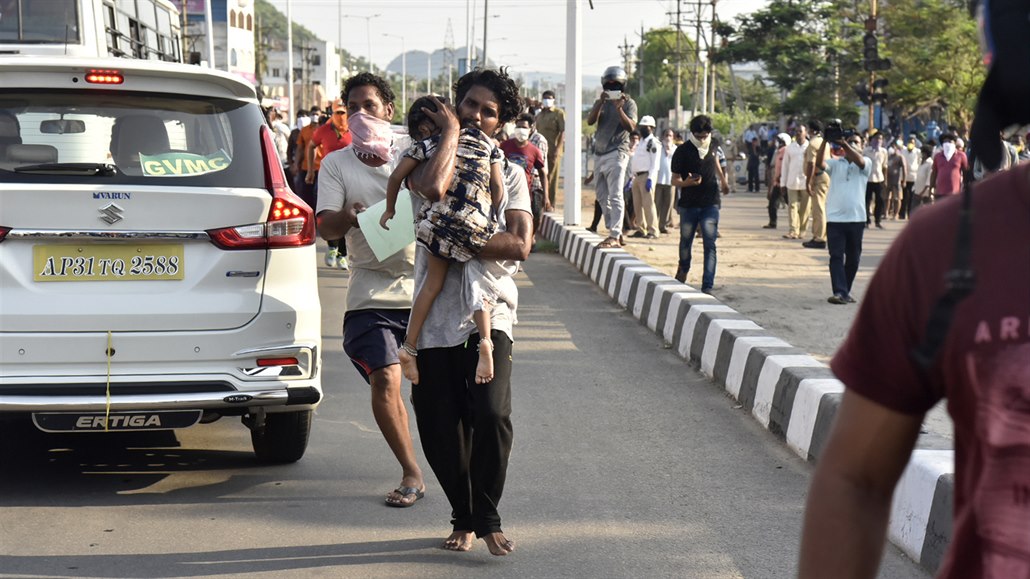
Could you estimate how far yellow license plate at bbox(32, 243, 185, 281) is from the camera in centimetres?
552

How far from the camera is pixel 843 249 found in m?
13.5

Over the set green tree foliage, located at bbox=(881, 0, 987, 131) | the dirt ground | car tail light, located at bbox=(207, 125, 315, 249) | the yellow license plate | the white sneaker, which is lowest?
the dirt ground

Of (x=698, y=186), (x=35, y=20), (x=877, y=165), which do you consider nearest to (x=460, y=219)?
(x=35, y=20)

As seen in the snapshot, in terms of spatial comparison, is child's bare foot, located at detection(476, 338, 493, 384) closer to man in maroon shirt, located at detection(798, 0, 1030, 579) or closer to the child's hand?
the child's hand

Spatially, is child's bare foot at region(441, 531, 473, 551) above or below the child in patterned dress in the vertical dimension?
below

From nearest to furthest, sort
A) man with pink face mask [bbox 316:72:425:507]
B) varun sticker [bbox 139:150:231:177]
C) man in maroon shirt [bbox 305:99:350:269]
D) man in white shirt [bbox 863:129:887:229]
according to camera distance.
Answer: varun sticker [bbox 139:150:231:177], man with pink face mask [bbox 316:72:425:507], man in maroon shirt [bbox 305:99:350:269], man in white shirt [bbox 863:129:887:229]

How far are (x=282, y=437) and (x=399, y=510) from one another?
88 centimetres

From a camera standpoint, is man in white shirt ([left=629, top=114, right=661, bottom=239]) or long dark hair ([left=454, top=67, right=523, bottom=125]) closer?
long dark hair ([left=454, top=67, right=523, bottom=125])

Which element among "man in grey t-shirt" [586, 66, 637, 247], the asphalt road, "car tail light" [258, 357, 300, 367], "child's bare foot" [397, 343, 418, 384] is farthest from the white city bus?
"man in grey t-shirt" [586, 66, 637, 247]

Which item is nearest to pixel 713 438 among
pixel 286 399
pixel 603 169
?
pixel 286 399

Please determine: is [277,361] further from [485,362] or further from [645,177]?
[645,177]

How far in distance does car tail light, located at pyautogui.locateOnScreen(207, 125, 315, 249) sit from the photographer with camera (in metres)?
8.31

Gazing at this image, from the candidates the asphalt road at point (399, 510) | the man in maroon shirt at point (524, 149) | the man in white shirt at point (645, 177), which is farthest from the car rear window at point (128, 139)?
the man in white shirt at point (645, 177)

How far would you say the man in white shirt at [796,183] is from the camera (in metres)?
21.6
